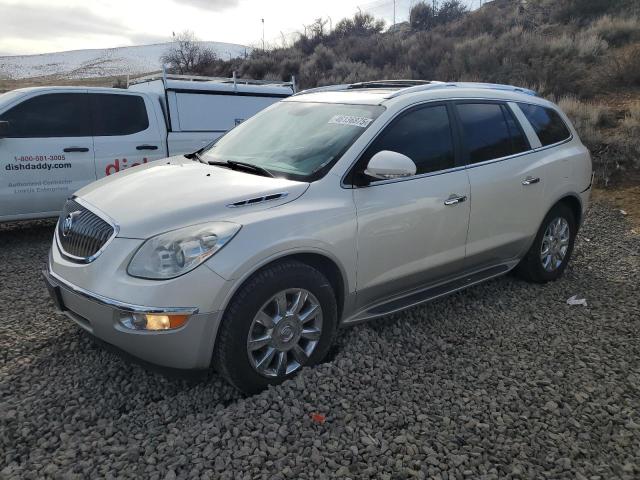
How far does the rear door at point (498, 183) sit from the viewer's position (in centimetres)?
424

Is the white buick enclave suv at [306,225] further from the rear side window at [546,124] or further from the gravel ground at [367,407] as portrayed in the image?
the gravel ground at [367,407]

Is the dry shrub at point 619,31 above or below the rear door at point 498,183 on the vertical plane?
above

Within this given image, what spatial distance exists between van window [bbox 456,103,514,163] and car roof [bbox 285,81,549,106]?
110 mm

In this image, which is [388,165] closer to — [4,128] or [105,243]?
[105,243]

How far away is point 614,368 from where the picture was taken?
365 centimetres

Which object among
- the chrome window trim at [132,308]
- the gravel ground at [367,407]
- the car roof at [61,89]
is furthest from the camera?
the car roof at [61,89]

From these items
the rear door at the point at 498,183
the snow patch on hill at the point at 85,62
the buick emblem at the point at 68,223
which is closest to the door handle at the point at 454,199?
the rear door at the point at 498,183

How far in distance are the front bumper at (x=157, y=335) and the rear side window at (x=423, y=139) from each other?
5.44 feet

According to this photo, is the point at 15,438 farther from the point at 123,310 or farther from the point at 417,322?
the point at 417,322

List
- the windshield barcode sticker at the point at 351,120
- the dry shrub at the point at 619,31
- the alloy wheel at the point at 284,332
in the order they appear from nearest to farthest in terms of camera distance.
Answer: the alloy wheel at the point at 284,332, the windshield barcode sticker at the point at 351,120, the dry shrub at the point at 619,31

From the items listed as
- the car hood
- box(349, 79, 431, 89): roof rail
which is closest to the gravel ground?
the car hood

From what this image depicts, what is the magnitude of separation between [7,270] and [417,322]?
414cm

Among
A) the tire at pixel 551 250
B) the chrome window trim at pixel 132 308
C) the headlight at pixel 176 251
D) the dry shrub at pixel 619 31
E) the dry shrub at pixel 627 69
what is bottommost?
the tire at pixel 551 250

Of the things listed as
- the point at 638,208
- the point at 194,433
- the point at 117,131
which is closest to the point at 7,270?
the point at 117,131
